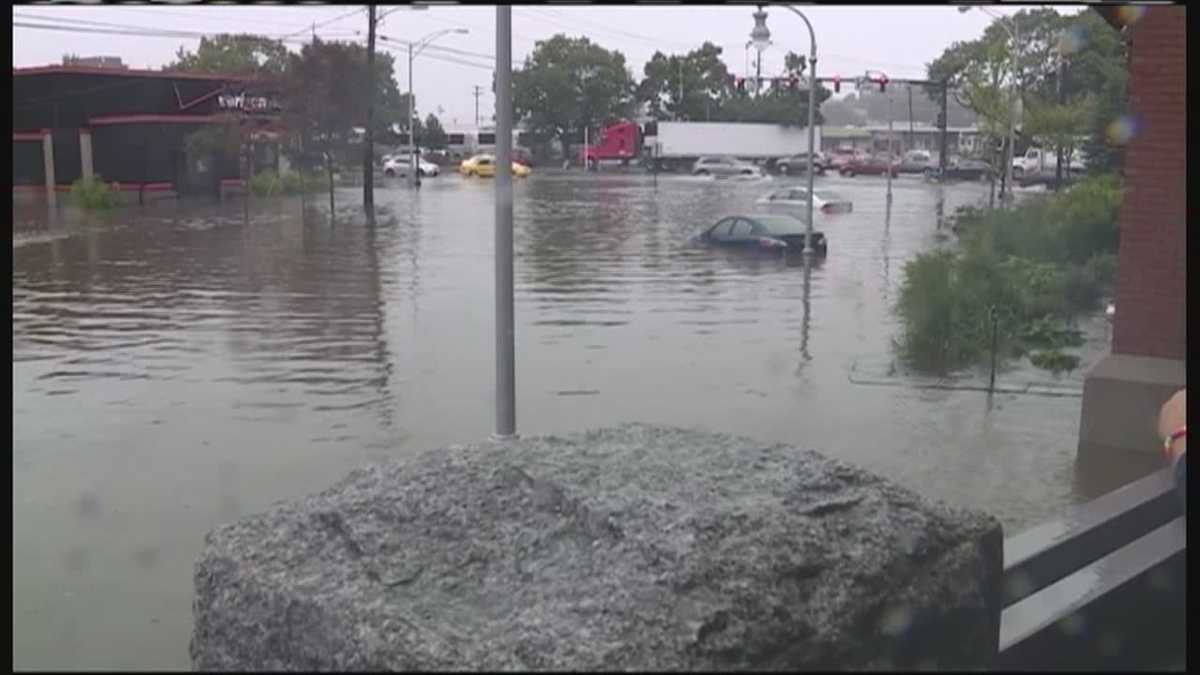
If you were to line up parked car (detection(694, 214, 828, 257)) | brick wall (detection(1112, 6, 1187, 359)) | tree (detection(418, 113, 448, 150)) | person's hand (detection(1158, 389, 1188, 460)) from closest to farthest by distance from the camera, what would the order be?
person's hand (detection(1158, 389, 1188, 460)), brick wall (detection(1112, 6, 1187, 359)), parked car (detection(694, 214, 828, 257)), tree (detection(418, 113, 448, 150))

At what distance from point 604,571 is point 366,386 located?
9971 millimetres

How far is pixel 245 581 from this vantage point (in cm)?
313

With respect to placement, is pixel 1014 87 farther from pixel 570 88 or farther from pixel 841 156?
pixel 841 156

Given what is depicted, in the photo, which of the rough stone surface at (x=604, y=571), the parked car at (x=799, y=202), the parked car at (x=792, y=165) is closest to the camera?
the rough stone surface at (x=604, y=571)

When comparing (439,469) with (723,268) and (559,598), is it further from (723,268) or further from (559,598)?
(723,268)

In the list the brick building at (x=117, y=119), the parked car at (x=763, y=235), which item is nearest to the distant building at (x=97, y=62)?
the brick building at (x=117, y=119)

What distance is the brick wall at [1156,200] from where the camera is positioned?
26.4 feet

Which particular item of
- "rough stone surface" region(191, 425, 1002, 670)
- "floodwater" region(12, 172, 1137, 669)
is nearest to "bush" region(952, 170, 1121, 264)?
"floodwater" region(12, 172, 1137, 669)

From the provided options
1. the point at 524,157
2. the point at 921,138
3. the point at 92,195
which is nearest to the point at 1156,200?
the point at 92,195

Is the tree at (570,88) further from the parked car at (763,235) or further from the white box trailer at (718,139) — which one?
the parked car at (763,235)

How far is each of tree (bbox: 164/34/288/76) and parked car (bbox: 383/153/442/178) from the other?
12783mm

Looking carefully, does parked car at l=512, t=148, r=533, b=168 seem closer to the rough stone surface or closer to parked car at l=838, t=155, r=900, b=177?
parked car at l=838, t=155, r=900, b=177

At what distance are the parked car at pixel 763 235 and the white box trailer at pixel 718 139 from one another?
2841cm

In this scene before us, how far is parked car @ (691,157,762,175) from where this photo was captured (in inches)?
2795
